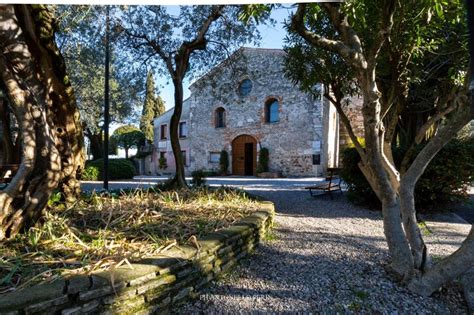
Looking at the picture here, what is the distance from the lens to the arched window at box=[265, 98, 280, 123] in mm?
17516

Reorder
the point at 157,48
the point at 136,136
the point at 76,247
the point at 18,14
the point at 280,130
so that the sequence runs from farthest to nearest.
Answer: the point at 136,136 → the point at 280,130 → the point at 157,48 → the point at 18,14 → the point at 76,247

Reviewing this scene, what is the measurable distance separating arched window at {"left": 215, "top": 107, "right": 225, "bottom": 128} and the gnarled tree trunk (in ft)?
51.0

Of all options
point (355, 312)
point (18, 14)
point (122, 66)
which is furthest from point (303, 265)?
point (122, 66)

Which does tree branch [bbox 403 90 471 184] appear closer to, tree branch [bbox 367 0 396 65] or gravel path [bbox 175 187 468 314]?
tree branch [bbox 367 0 396 65]

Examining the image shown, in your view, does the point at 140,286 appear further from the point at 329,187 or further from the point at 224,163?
the point at 224,163

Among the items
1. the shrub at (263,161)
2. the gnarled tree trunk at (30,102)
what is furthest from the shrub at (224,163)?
the gnarled tree trunk at (30,102)

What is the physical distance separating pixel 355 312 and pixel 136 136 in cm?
2478

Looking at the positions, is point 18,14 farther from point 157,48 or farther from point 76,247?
point 157,48

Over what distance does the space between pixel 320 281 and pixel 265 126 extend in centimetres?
1517

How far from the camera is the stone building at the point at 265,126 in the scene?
16.0 meters

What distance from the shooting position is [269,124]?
17.4 metres

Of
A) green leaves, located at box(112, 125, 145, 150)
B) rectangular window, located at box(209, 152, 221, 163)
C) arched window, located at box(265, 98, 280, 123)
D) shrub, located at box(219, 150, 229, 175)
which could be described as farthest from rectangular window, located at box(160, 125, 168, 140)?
arched window, located at box(265, 98, 280, 123)

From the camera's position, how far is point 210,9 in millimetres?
7164

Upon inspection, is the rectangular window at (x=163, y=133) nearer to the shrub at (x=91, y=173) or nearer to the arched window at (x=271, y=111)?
the arched window at (x=271, y=111)
